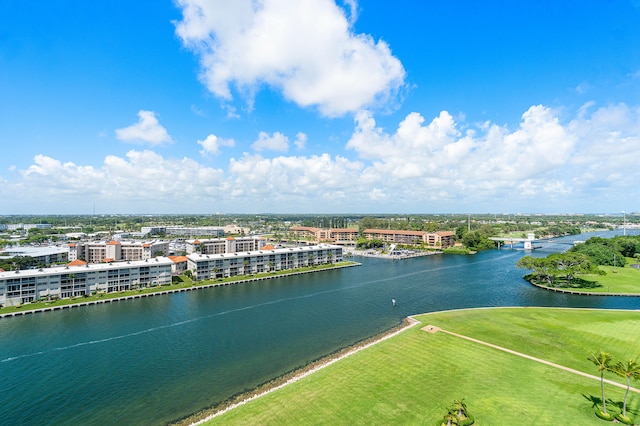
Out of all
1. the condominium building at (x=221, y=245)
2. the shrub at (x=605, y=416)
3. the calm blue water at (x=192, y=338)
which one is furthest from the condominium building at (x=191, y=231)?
the shrub at (x=605, y=416)

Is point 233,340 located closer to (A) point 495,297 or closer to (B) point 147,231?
(A) point 495,297

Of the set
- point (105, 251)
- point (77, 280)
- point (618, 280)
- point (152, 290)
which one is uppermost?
point (105, 251)

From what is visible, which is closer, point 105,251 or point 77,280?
point 77,280

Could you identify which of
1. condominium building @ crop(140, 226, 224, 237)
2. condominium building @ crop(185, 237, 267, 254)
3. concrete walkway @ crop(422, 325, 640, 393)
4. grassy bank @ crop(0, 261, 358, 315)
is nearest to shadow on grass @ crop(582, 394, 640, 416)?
concrete walkway @ crop(422, 325, 640, 393)

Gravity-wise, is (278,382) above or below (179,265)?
below

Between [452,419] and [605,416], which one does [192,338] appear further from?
[605,416]

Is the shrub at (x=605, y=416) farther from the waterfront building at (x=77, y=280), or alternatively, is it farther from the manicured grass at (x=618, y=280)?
the waterfront building at (x=77, y=280)

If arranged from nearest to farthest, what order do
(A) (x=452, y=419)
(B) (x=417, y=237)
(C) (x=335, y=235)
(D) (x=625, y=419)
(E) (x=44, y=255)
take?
1. (A) (x=452, y=419)
2. (D) (x=625, y=419)
3. (E) (x=44, y=255)
4. (B) (x=417, y=237)
5. (C) (x=335, y=235)

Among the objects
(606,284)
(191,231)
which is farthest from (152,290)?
(191,231)
